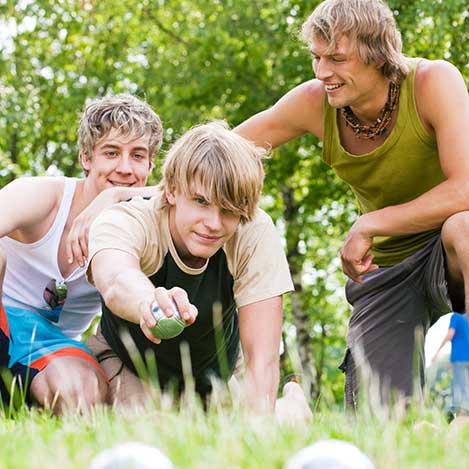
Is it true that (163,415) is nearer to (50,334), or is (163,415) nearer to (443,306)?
(50,334)

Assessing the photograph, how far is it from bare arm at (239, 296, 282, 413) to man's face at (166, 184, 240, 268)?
36 centimetres

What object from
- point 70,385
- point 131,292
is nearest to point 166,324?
point 131,292

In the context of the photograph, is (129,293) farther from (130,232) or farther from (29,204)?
(29,204)

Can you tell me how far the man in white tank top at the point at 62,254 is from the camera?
4410mm

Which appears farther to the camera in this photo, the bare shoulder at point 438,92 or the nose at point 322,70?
the nose at point 322,70

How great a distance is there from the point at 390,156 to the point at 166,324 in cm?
208

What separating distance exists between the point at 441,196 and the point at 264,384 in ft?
4.13

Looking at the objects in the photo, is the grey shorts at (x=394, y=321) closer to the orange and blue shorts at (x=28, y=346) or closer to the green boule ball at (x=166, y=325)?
the orange and blue shorts at (x=28, y=346)

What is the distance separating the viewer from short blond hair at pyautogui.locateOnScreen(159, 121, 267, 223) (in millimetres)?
3740

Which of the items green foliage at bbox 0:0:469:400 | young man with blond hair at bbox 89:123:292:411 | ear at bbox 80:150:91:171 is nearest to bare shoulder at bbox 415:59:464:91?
young man with blond hair at bbox 89:123:292:411

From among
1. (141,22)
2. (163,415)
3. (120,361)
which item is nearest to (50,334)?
(120,361)

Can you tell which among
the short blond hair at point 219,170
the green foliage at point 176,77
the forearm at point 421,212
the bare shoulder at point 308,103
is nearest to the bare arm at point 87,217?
the short blond hair at point 219,170

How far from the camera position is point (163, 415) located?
2.79 metres

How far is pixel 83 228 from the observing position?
4.25m
